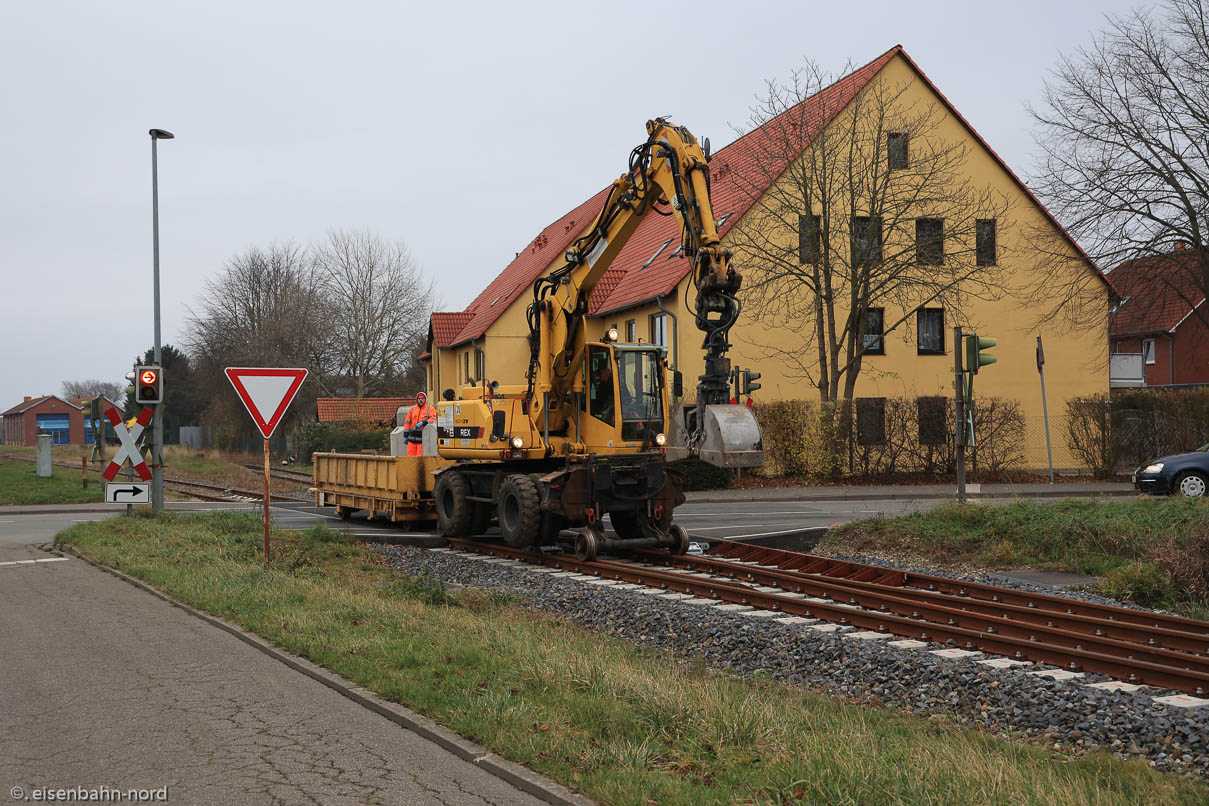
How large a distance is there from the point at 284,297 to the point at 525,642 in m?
65.9

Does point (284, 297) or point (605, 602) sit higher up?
point (284, 297)

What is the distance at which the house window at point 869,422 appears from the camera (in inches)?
1203

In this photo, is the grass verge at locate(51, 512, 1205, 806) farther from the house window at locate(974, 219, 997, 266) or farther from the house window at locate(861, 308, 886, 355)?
the house window at locate(974, 219, 997, 266)

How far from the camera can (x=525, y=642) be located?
799 centimetres

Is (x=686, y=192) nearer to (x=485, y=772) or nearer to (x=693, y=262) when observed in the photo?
(x=693, y=262)

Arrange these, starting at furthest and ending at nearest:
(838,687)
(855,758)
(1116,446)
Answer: (1116,446) < (838,687) < (855,758)

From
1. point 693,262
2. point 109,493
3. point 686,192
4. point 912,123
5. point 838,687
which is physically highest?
point 912,123

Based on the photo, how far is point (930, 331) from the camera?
36.2m

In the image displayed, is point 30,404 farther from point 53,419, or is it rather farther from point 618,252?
point 618,252

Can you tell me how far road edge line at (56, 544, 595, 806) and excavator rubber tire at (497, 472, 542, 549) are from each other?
6.08 m

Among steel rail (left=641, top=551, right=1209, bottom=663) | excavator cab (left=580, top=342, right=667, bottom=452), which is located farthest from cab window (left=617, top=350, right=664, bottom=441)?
steel rail (left=641, top=551, right=1209, bottom=663)

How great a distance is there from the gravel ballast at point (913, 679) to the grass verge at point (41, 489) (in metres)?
21.3

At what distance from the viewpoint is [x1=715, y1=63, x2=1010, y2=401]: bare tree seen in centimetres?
3073

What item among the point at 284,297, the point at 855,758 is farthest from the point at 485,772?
the point at 284,297
